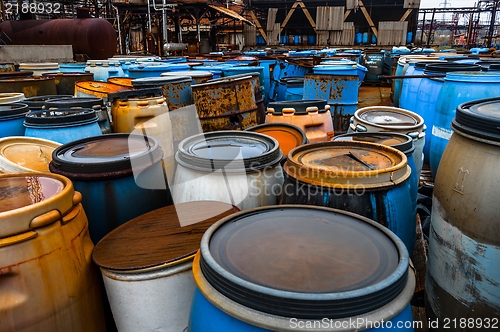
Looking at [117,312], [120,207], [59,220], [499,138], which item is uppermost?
[499,138]

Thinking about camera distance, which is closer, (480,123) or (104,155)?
(480,123)

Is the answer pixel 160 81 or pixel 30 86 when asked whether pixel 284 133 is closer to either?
pixel 160 81

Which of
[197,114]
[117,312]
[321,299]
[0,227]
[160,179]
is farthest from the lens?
[197,114]

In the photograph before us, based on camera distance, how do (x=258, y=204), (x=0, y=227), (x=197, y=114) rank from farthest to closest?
1. (x=197, y=114)
2. (x=258, y=204)
3. (x=0, y=227)

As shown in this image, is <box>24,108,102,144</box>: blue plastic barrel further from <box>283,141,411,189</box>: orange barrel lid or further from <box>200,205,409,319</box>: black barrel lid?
<box>200,205,409,319</box>: black barrel lid

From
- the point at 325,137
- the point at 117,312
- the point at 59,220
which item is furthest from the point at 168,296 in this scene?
the point at 325,137

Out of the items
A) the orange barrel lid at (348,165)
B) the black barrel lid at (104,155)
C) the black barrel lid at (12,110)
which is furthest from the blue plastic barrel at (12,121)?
the orange barrel lid at (348,165)

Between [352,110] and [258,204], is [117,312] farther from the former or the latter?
[352,110]

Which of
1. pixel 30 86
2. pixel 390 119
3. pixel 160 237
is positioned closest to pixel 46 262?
pixel 160 237

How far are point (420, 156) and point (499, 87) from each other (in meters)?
0.96

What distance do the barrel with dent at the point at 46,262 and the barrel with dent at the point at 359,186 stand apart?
1252 mm

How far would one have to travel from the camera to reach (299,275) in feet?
4.53

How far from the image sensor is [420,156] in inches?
136

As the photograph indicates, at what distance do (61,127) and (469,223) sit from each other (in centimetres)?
324
